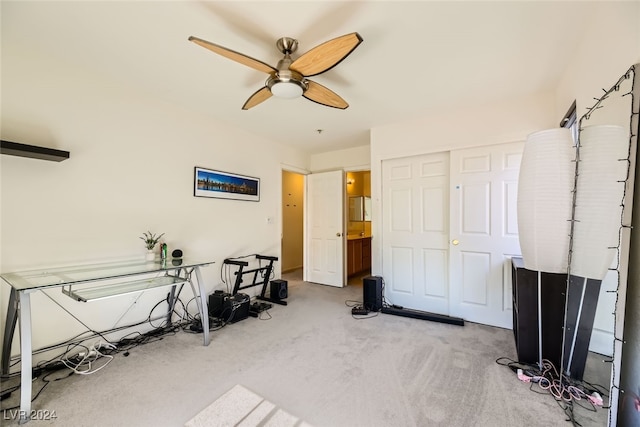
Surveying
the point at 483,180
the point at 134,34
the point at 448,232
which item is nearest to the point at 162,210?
the point at 134,34

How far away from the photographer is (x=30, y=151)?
1.84 m

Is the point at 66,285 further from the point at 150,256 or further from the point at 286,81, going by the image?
the point at 286,81

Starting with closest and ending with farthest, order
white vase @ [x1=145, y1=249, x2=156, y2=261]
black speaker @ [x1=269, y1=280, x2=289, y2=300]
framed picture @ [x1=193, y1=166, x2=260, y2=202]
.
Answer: white vase @ [x1=145, y1=249, x2=156, y2=261] < framed picture @ [x1=193, y1=166, x2=260, y2=202] < black speaker @ [x1=269, y1=280, x2=289, y2=300]

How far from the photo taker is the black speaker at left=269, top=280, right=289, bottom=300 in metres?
3.77

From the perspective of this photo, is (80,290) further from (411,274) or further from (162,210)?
(411,274)

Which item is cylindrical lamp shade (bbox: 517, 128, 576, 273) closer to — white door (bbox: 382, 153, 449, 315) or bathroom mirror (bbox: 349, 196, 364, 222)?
white door (bbox: 382, 153, 449, 315)

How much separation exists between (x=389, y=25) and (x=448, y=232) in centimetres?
240

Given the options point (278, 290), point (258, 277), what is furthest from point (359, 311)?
point (258, 277)

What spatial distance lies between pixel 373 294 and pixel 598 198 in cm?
243

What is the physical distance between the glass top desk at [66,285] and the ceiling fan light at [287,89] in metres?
1.72

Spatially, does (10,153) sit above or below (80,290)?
above

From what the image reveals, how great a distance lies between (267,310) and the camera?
3434mm

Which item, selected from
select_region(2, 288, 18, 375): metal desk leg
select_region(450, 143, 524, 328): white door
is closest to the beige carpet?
select_region(2, 288, 18, 375): metal desk leg

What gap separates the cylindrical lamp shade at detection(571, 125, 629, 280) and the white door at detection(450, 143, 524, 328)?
4.63 ft
